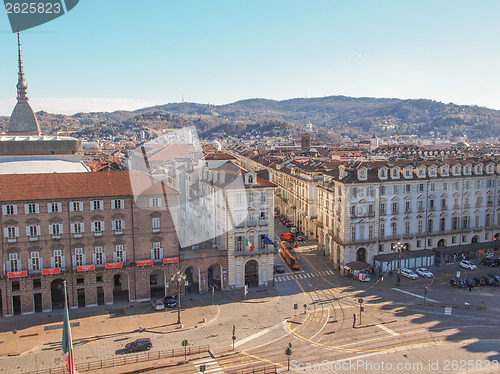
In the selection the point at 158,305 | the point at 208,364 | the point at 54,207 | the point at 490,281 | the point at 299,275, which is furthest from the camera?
the point at 299,275

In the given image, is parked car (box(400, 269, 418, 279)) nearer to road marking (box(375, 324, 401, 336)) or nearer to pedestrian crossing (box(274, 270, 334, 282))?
pedestrian crossing (box(274, 270, 334, 282))

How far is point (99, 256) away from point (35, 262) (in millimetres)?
7648

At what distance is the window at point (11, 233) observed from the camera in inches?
2240

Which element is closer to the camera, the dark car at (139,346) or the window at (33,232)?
the dark car at (139,346)

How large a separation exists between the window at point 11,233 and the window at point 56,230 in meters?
3.88

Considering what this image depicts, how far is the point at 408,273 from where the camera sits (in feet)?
242

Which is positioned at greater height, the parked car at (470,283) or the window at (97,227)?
the window at (97,227)

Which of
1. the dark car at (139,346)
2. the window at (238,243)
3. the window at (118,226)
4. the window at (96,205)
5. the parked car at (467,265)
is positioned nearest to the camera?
the dark car at (139,346)

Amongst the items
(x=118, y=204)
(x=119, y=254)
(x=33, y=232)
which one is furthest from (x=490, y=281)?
(x=33, y=232)

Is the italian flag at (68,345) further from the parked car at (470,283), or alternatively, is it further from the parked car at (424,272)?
the parked car at (470,283)

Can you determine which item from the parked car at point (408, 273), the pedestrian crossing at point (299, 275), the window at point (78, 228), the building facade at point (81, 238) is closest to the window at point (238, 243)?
the building facade at point (81, 238)

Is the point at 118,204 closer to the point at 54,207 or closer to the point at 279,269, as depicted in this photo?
the point at 54,207

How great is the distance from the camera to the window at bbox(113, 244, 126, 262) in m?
61.1

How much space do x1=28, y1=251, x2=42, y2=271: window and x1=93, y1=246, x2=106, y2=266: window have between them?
6601 millimetres
